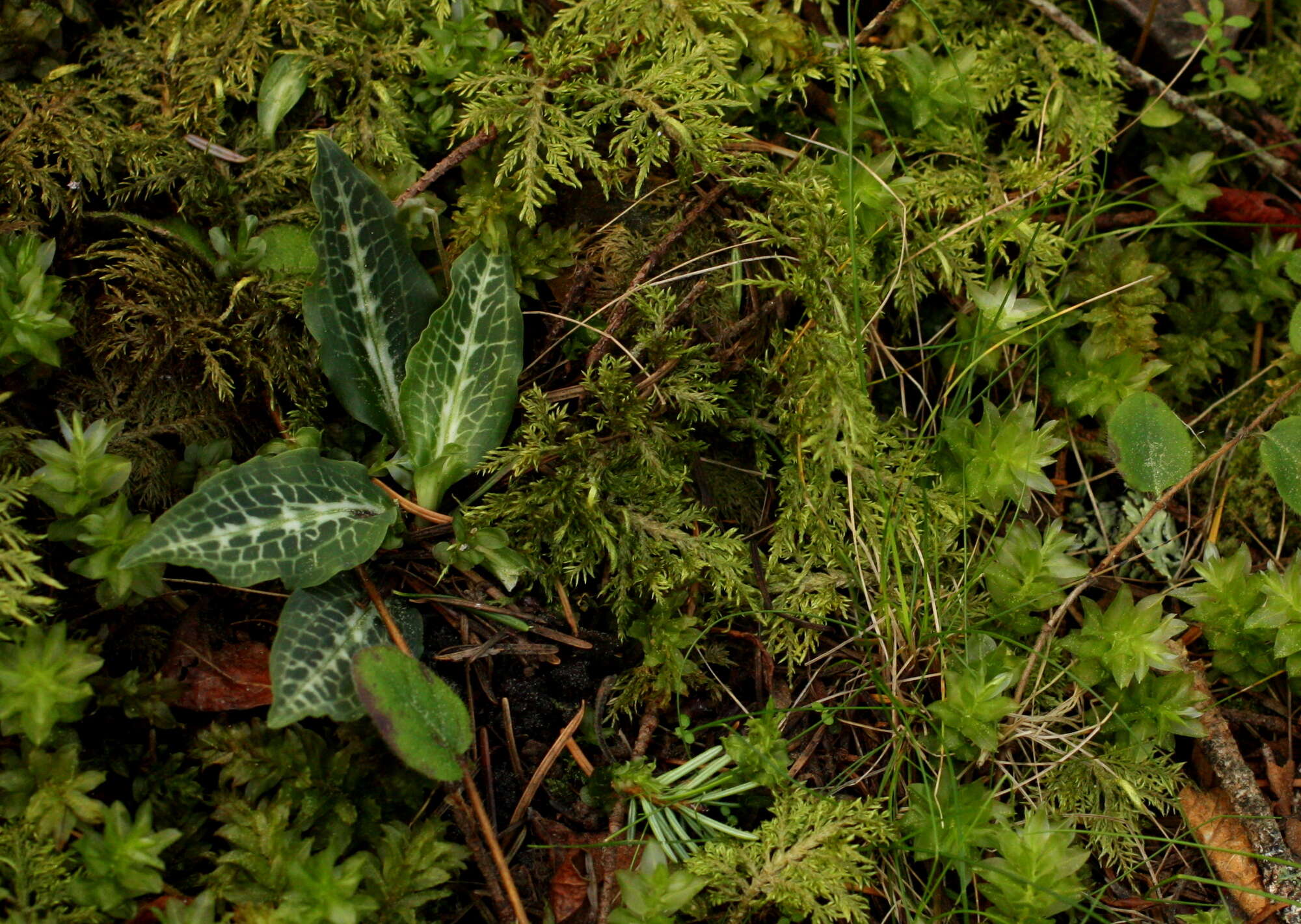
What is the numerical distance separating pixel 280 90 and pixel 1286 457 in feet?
8.72

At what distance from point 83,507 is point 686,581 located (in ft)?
4.14

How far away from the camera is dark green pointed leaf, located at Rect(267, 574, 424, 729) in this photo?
70.4 inches

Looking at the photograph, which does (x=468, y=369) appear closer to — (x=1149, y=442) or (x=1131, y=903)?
(x=1149, y=442)

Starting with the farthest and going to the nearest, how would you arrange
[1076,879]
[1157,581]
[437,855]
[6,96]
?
[1157,581]
[6,96]
[1076,879]
[437,855]

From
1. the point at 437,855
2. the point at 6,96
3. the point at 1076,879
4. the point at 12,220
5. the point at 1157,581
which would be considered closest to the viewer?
the point at 437,855

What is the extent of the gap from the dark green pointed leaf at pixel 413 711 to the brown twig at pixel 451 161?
1.10 metres

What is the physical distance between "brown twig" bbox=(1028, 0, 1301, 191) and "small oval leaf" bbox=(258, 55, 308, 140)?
203cm

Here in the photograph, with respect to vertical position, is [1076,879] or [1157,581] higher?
[1157,581]

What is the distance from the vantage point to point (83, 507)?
1.89 metres

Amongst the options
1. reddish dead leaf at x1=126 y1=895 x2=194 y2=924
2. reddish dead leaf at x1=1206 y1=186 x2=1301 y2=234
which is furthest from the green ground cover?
reddish dead leaf at x1=1206 y1=186 x2=1301 y2=234

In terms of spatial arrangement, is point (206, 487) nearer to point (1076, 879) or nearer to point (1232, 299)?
point (1076, 879)

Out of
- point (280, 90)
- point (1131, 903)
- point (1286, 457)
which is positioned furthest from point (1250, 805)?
point (280, 90)

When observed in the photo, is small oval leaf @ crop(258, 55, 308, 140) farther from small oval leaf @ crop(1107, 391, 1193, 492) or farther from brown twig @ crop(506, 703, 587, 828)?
small oval leaf @ crop(1107, 391, 1193, 492)

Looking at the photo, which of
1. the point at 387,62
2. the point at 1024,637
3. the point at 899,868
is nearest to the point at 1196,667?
the point at 1024,637
